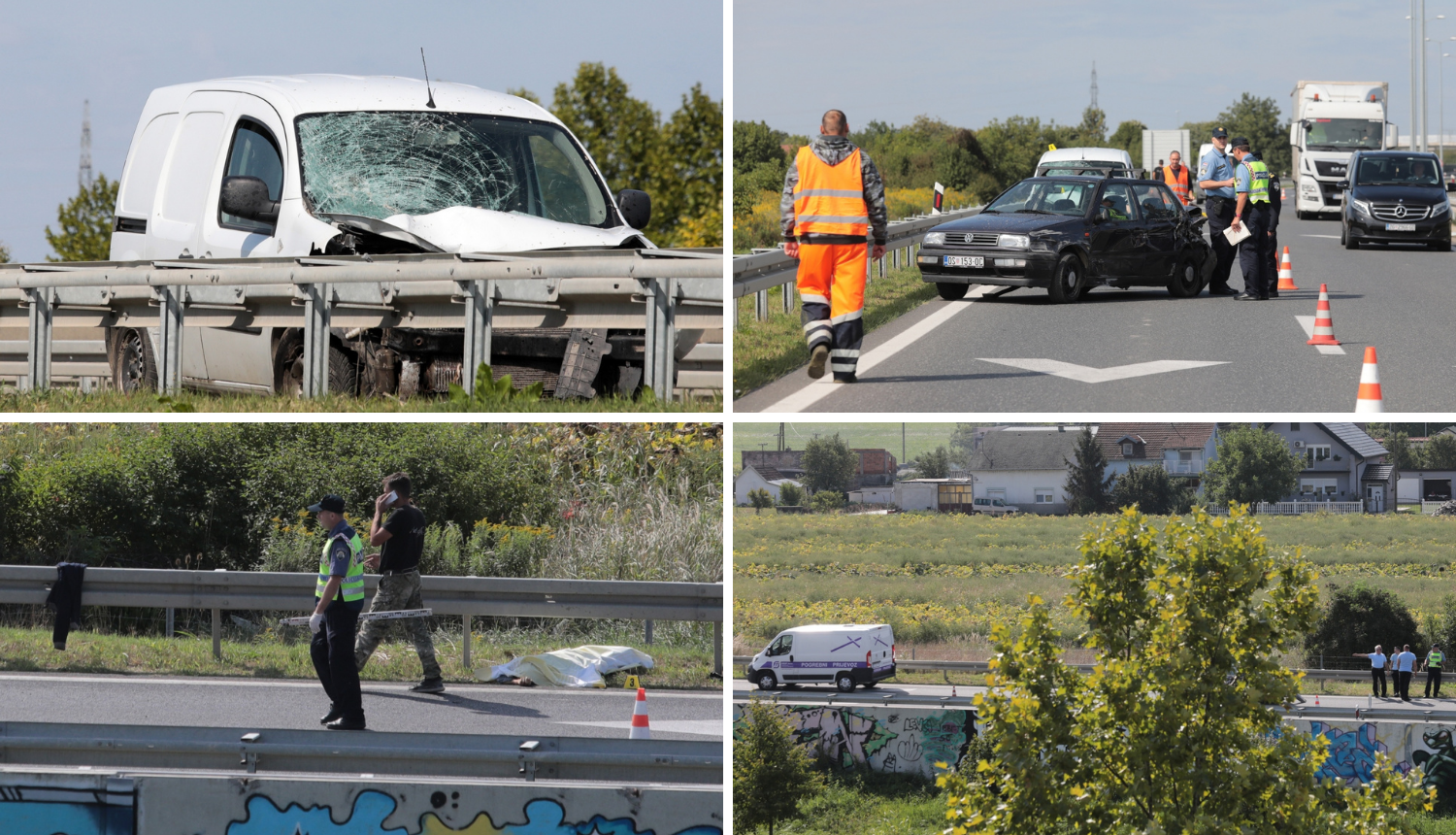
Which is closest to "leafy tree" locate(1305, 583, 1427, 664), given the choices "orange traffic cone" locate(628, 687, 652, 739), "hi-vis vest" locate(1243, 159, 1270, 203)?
"hi-vis vest" locate(1243, 159, 1270, 203)

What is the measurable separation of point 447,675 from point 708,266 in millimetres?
4426

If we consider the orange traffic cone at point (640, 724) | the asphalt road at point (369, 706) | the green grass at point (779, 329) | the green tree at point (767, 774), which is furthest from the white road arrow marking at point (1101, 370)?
the green tree at point (767, 774)

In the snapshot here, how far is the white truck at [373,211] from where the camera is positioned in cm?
843

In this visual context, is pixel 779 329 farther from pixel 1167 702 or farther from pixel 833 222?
pixel 1167 702

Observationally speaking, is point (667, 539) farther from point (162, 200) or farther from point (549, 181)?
point (162, 200)

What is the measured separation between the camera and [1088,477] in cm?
2383

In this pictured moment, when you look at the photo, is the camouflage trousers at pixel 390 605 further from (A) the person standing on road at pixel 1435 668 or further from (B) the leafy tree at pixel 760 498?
(A) the person standing on road at pixel 1435 668

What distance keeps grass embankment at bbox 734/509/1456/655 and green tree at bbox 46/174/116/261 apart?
3608 centimetres

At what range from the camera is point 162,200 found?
36.3 ft

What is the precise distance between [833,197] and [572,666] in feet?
13.6

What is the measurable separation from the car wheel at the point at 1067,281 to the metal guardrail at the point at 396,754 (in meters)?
10.5

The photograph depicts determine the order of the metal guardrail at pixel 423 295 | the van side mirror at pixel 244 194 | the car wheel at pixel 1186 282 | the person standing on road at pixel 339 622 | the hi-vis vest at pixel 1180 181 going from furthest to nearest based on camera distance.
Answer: the hi-vis vest at pixel 1180 181 → the car wheel at pixel 1186 282 → the van side mirror at pixel 244 194 → the person standing on road at pixel 339 622 → the metal guardrail at pixel 423 295

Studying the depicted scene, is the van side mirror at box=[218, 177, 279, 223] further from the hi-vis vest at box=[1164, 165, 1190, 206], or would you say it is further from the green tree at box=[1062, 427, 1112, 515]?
the hi-vis vest at box=[1164, 165, 1190, 206]

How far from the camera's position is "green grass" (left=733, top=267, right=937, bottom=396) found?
34.7 feet
